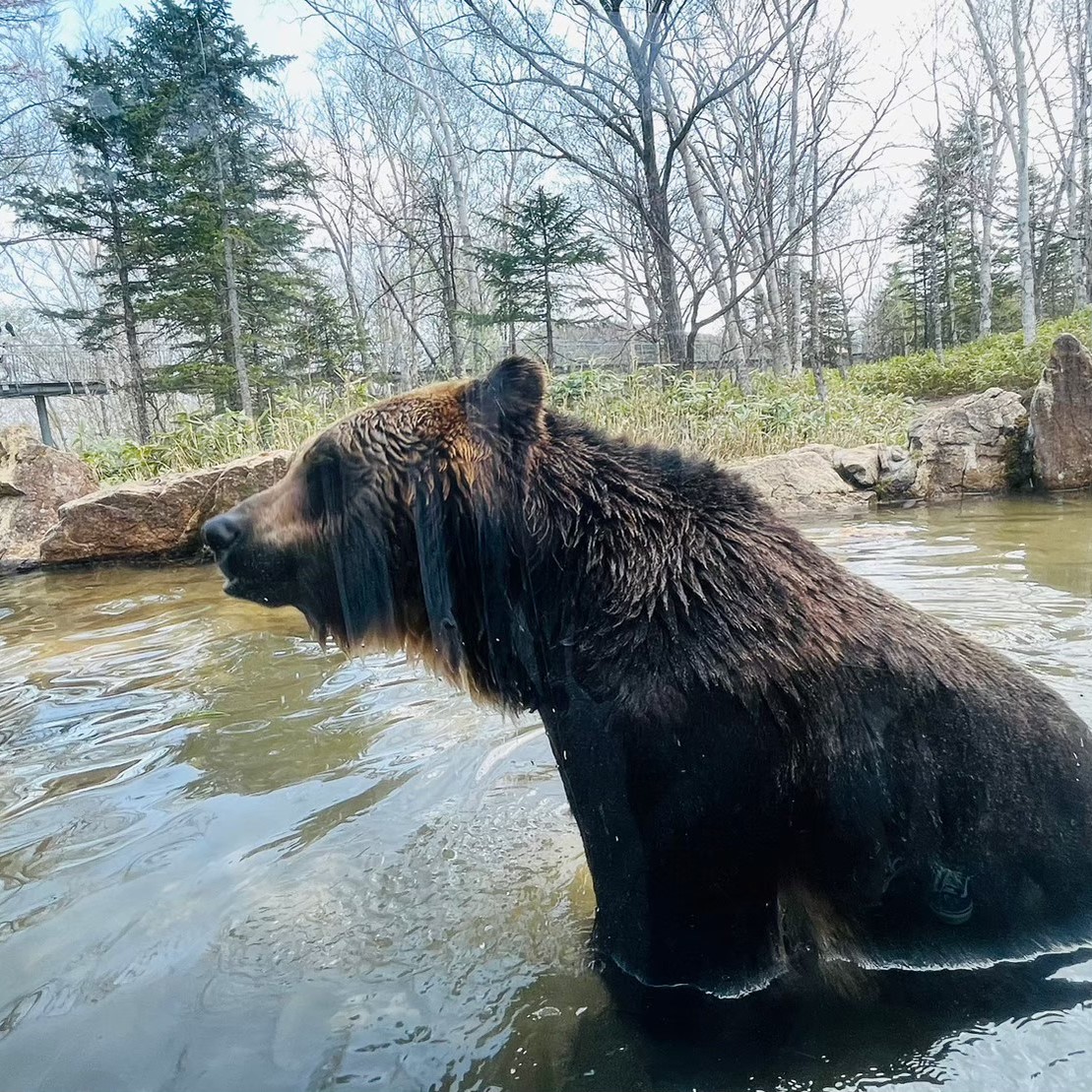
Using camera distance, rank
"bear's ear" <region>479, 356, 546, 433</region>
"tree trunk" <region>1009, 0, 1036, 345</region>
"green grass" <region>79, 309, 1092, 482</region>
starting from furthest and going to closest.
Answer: "tree trunk" <region>1009, 0, 1036, 345</region> → "green grass" <region>79, 309, 1092, 482</region> → "bear's ear" <region>479, 356, 546, 433</region>

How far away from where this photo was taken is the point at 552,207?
362 cm

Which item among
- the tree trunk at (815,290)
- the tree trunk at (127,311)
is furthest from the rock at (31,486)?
the tree trunk at (815,290)

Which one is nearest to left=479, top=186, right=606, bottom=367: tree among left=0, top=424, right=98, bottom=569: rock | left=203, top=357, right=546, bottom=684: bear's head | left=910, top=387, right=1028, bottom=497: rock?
left=203, top=357, right=546, bottom=684: bear's head

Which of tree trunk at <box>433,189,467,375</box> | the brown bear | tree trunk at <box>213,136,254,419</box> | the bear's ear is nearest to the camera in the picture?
the brown bear

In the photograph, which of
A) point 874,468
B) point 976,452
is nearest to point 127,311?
point 874,468

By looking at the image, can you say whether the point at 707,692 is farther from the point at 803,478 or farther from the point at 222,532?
the point at 803,478

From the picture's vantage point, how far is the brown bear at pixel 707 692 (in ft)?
5.67

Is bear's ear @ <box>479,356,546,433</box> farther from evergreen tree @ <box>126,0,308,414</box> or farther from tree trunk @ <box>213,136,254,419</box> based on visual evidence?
tree trunk @ <box>213,136,254,419</box>

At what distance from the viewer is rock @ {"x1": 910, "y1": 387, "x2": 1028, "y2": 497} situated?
9.84 meters

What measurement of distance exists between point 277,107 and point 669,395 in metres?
3.10

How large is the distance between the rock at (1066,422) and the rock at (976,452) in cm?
48

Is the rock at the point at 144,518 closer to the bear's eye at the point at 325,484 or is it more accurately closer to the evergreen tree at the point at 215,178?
the evergreen tree at the point at 215,178

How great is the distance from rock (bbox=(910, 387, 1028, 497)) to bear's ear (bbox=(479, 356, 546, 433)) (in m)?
9.20

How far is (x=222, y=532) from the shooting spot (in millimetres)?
2107
